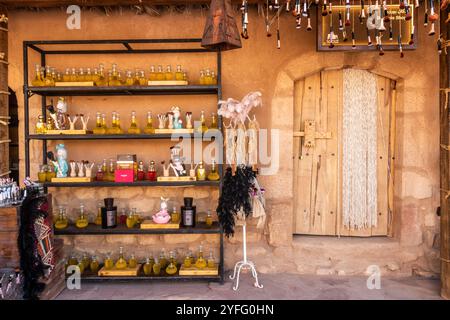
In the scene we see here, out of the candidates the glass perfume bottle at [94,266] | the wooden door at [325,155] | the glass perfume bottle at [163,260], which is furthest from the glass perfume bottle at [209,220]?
the glass perfume bottle at [94,266]

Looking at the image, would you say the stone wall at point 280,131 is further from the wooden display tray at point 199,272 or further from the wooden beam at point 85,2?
the wooden display tray at point 199,272

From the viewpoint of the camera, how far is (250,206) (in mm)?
3406

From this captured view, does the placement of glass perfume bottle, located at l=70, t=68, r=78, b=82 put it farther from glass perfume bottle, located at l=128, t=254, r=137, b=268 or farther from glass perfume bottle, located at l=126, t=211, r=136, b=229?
glass perfume bottle, located at l=128, t=254, r=137, b=268

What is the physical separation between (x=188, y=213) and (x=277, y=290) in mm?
1087

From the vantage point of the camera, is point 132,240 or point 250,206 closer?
point 250,206

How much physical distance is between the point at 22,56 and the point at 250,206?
2775mm

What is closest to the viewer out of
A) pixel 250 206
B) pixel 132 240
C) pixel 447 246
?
pixel 447 246

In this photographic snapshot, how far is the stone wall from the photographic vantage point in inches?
148

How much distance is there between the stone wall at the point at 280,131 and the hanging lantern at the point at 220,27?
1.29 metres

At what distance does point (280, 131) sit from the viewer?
3836 millimetres

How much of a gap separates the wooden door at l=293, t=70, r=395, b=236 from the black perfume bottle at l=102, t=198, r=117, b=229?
1866 mm

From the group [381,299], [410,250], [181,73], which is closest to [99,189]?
[181,73]

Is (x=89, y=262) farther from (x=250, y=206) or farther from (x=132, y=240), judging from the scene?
(x=250, y=206)

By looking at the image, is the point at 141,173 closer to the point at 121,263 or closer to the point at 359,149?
the point at 121,263
